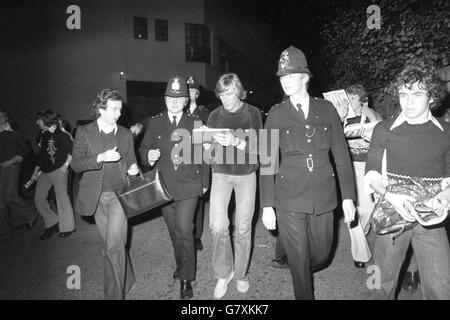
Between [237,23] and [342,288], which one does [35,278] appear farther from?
[237,23]

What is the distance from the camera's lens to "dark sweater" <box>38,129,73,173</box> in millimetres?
6191

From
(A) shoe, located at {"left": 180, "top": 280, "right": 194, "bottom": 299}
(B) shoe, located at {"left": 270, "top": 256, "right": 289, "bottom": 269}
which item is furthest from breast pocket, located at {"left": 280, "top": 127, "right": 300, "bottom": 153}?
(B) shoe, located at {"left": 270, "top": 256, "right": 289, "bottom": 269}

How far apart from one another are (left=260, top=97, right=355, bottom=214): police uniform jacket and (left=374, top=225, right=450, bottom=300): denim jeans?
1.88 feet

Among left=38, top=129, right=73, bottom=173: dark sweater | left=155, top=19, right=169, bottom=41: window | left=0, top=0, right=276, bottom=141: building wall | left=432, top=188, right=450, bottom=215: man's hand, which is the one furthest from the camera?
left=155, top=19, right=169, bottom=41: window

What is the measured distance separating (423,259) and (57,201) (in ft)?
19.6

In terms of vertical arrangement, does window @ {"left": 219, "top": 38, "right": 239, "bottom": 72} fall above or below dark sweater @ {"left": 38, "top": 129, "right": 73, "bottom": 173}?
above

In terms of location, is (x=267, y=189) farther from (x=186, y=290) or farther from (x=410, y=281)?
(x=410, y=281)

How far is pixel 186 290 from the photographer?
3834 mm

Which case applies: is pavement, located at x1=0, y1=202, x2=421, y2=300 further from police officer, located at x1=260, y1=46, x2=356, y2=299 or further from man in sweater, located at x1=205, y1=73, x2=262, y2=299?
police officer, located at x1=260, y1=46, x2=356, y2=299

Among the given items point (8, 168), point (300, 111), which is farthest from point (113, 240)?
point (8, 168)

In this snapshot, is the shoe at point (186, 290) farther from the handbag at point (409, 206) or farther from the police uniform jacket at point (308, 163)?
the handbag at point (409, 206)

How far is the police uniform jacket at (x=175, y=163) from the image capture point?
3.92 m

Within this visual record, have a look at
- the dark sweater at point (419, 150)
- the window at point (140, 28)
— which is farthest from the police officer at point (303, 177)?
the window at point (140, 28)
